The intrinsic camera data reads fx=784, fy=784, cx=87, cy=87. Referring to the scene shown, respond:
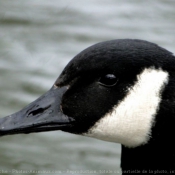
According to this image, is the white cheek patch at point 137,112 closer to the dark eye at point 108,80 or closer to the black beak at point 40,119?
the dark eye at point 108,80

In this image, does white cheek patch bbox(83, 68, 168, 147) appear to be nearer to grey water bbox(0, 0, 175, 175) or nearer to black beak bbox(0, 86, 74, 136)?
black beak bbox(0, 86, 74, 136)

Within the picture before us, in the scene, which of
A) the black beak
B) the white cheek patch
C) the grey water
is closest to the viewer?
the white cheek patch

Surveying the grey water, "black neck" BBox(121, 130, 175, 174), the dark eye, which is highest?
the dark eye

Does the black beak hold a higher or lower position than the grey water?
higher

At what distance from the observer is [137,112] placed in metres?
4.79

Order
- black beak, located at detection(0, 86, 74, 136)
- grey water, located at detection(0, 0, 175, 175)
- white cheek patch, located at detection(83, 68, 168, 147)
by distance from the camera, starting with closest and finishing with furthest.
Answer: white cheek patch, located at detection(83, 68, 168, 147) → black beak, located at detection(0, 86, 74, 136) → grey water, located at detection(0, 0, 175, 175)

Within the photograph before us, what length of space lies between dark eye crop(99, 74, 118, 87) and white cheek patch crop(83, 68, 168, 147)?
11cm

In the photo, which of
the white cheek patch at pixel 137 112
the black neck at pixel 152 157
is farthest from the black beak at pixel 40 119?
the black neck at pixel 152 157

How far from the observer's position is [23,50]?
854 cm

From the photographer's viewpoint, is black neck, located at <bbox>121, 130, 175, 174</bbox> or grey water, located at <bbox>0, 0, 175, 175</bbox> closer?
black neck, located at <bbox>121, 130, 175, 174</bbox>

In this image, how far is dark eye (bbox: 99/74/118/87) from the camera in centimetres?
483

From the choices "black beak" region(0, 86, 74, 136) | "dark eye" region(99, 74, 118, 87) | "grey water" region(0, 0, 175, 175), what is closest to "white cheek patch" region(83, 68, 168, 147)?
"dark eye" region(99, 74, 118, 87)

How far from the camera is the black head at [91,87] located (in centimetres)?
480

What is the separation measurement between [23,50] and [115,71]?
384cm
